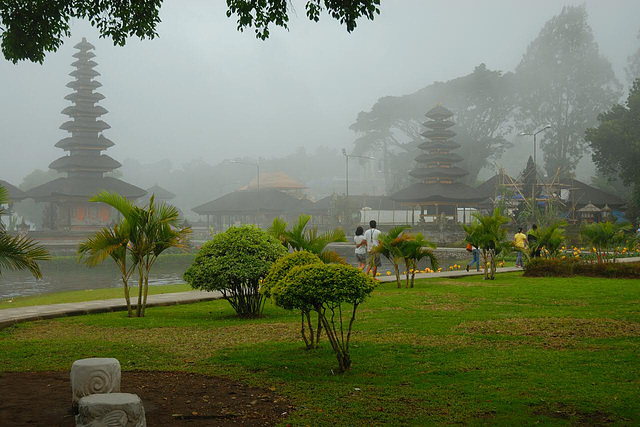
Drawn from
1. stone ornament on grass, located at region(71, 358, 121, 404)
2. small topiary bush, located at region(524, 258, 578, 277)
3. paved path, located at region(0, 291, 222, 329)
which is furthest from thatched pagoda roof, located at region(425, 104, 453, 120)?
stone ornament on grass, located at region(71, 358, 121, 404)

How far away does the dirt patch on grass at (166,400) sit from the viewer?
5051mm

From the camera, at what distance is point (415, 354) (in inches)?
283

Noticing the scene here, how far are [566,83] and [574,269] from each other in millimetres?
54265

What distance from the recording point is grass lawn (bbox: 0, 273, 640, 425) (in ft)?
17.2

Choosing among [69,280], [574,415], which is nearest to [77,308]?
[574,415]

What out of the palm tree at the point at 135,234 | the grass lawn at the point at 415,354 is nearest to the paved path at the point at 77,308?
the grass lawn at the point at 415,354

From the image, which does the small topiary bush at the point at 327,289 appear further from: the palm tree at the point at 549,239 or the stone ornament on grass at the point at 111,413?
the palm tree at the point at 549,239

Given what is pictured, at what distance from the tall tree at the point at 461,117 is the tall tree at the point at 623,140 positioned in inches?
767

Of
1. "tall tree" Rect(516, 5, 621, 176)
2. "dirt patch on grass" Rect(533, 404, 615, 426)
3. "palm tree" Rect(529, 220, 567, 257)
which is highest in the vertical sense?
"tall tree" Rect(516, 5, 621, 176)

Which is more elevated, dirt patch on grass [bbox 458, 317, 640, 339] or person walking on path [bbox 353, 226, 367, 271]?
person walking on path [bbox 353, 226, 367, 271]

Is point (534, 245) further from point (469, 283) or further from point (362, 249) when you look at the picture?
point (362, 249)

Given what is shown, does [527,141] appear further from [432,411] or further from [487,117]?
[432,411]

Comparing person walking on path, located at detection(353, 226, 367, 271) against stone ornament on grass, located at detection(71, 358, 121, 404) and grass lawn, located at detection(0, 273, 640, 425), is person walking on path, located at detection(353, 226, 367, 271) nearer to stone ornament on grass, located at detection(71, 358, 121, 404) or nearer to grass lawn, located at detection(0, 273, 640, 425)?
grass lawn, located at detection(0, 273, 640, 425)

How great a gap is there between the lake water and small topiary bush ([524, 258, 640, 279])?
8.86 metres
